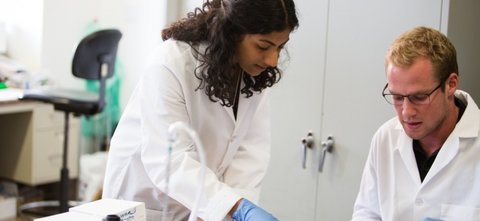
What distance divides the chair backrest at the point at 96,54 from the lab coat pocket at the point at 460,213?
7.04ft

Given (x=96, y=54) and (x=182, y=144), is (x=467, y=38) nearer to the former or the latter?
(x=182, y=144)

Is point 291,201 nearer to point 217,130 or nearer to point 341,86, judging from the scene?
point 341,86

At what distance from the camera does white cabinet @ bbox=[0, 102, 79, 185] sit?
3.49 m

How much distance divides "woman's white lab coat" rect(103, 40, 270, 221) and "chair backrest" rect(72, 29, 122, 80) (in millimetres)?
1637

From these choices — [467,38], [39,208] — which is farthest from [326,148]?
[39,208]

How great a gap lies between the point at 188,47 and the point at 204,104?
0.15 m

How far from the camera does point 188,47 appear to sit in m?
1.57

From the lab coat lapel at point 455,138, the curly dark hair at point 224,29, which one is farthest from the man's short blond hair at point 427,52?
the curly dark hair at point 224,29

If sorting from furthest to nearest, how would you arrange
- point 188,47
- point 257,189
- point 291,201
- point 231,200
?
point 291,201 → point 257,189 → point 188,47 → point 231,200

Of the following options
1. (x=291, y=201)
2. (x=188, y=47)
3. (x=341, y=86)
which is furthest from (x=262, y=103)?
(x=291, y=201)

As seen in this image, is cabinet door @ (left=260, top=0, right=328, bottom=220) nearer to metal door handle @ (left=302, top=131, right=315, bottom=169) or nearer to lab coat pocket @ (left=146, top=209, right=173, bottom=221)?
metal door handle @ (left=302, top=131, right=315, bottom=169)

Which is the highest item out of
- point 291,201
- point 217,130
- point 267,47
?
point 267,47

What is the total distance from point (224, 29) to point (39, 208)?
2576 mm

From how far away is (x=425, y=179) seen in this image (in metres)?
1.59
